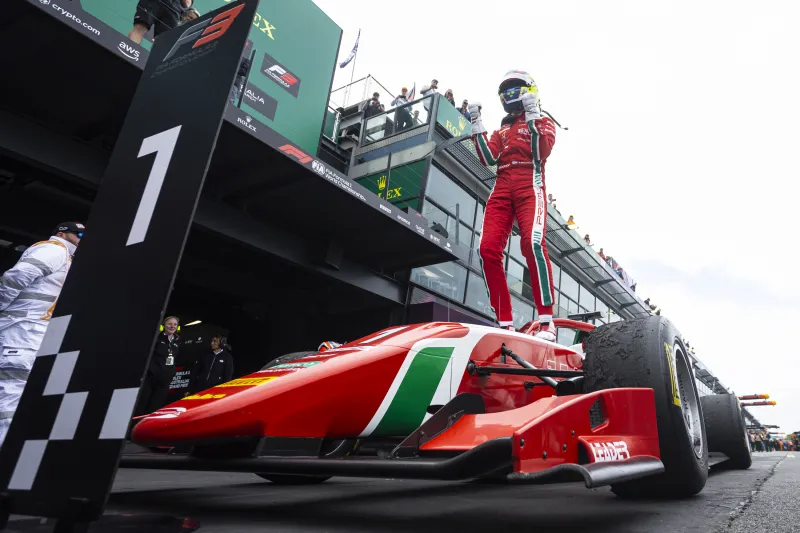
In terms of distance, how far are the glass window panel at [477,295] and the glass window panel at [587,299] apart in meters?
8.01

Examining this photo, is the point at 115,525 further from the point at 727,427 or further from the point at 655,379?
the point at 727,427

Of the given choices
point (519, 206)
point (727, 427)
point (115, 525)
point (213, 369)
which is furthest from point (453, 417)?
point (213, 369)

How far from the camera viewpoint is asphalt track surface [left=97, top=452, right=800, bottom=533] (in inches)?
76.9

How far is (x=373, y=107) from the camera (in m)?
12.7

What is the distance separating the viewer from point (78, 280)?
5.22 ft

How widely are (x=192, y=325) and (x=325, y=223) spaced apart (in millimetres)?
5955

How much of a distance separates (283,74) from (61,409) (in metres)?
9.45

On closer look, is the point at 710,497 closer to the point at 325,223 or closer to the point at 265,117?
the point at 325,223

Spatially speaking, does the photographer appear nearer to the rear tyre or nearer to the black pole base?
the rear tyre

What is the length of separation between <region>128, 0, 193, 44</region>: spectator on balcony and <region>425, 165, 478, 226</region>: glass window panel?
5861mm

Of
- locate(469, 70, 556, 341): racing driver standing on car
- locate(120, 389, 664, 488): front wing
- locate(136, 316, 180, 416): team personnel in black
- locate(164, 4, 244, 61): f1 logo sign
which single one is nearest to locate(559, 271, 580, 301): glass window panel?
locate(136, 316, 180, 416): team personnel in black

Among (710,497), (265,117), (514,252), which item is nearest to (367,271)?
(265,117)

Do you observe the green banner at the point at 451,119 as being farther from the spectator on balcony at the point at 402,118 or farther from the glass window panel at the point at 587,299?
the glass window panel at the point at 587,299

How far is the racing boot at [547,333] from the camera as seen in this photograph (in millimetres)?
3552
